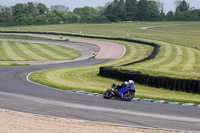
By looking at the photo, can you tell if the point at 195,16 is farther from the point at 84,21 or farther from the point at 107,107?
the point at 107,107

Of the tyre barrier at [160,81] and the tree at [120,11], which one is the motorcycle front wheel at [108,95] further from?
the tree at [120,11]

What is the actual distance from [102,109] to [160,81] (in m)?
7.76

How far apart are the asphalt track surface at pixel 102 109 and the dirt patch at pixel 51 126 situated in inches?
26.8

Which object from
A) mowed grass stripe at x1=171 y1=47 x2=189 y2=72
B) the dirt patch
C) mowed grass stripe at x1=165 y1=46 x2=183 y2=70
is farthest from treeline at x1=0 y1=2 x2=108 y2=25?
the dirt patch

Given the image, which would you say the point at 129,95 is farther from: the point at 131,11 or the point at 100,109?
the point at 131,11

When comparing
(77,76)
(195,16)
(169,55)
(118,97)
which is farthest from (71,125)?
(195,16)

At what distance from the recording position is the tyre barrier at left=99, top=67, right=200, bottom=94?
20.1 meters

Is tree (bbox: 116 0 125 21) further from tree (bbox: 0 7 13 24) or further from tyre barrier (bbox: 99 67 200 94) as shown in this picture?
tyre barrier (bbox: 99 67 200 94)

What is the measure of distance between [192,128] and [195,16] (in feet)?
450

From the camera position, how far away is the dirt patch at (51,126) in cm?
1184

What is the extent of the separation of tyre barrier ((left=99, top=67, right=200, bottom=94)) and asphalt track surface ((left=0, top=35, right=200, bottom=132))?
15.0 feet

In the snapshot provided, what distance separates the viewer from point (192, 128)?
1234 cm

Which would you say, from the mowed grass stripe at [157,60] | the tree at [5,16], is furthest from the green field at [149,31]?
the tree at [5,16]

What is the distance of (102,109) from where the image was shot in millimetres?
15023
